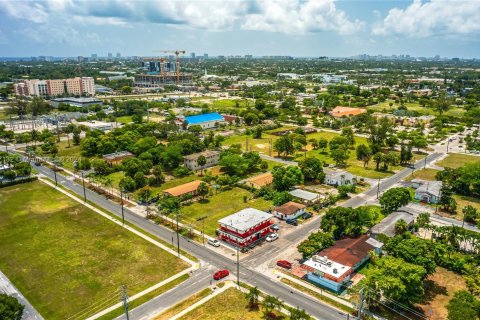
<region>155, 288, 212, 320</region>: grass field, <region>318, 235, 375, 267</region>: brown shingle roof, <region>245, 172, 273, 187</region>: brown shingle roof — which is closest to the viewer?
<region>155, 288, 212, 320</region>: grass field

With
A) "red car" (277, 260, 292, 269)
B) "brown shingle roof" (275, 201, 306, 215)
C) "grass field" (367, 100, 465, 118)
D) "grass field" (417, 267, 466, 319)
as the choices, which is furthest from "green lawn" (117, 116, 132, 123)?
"grass field" (417, 267, 466, 319)

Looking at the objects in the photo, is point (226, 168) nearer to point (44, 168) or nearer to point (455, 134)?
point (44, 168)

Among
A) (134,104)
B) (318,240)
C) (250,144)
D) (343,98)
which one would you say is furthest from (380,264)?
(343,98)

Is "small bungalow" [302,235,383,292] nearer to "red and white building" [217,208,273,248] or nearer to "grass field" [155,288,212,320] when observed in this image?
"red and white building" [217,208,273,248]

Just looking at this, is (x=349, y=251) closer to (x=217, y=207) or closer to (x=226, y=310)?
(x=226, y=310)

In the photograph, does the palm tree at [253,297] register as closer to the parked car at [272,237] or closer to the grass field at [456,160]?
the parked car at [272,237]

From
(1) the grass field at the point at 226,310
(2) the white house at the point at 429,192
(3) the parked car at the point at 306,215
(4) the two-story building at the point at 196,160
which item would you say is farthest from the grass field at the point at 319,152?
(1) the grass field at the point at 226,310

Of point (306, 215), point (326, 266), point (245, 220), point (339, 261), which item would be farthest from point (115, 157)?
point (339, 261)
